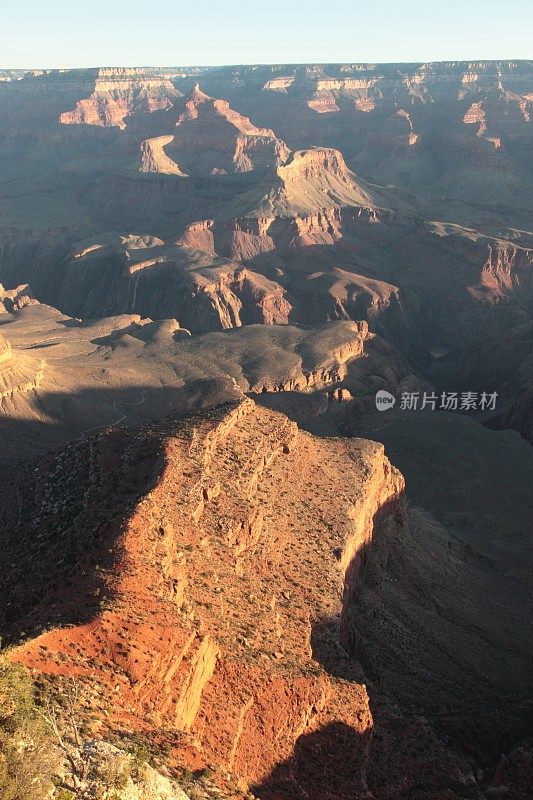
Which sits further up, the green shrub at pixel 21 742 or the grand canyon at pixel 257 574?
the green shrub at pixel 21 742

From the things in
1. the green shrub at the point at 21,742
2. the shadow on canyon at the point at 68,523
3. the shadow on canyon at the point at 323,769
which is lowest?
the shadow on canyon at the point at 323,769

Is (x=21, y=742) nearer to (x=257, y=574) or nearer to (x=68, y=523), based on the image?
(x=68, y=523)

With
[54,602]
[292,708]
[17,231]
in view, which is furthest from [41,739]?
[17,231]

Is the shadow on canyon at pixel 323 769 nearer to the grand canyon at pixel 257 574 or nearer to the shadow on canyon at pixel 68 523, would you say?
the grand canyon at pixel 257 574

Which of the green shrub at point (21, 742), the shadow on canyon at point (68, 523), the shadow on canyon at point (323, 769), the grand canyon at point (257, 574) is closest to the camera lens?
the green shrub at point (21, 742)

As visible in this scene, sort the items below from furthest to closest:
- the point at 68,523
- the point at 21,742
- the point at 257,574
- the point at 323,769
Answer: the point at 257,574, the point at 68,523, the point at 323,769, the point at 21,742

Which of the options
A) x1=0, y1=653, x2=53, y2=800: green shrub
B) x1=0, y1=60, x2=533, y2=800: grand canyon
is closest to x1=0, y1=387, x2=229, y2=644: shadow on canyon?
x1=0, y1=60, x2=533, y2=800: grand canyon

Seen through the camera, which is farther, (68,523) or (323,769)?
(68,523)

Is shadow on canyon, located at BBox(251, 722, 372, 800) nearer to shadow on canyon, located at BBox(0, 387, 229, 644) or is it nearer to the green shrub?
shadow on canyon, located at BBox(0, 387, 229, 644)

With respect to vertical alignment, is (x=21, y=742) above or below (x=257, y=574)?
above

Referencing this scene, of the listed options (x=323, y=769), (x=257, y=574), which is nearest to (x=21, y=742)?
(x=323, y=769)

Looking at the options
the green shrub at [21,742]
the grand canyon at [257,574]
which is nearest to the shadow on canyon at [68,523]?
the grand canyon at [257,574]
